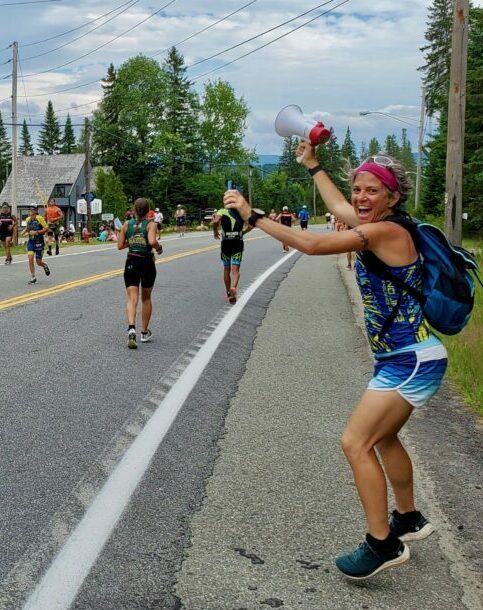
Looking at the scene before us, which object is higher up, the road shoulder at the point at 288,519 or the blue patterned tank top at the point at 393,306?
the blue patterned tank top at the point at 393,306

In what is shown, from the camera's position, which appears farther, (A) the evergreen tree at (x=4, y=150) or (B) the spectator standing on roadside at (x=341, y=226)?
(A) the evergreen tree at (x=4, y=150)

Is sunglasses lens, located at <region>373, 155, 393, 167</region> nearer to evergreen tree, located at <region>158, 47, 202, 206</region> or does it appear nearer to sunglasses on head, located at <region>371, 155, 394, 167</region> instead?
sunglasses on head, located at <region>371, 155, 394, 167</region>

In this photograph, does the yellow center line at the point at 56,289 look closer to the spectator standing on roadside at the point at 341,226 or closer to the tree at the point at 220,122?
the spectator standing on roadside at the point at 341,226

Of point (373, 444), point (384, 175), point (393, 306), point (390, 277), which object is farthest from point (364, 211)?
point (373, 444)

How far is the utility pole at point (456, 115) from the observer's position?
1329cm

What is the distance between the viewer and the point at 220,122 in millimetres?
93125

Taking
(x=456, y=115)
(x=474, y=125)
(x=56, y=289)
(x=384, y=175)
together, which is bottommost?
(x=56, y=289)

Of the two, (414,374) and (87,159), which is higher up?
A: (87,159)

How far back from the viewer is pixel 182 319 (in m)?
10.8

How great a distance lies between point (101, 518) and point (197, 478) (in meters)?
0.77

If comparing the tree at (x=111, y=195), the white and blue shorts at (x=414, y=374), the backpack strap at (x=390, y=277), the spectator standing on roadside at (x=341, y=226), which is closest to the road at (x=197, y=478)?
the white and blue shorts at (x=414, y=374)

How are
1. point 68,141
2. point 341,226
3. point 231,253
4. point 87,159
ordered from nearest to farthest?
point 231,253, point 341,226, point 87,159, point 68,141

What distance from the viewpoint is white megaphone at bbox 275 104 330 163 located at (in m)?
3.38

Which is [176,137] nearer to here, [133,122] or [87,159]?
[133,122]
